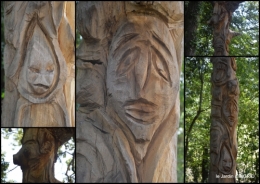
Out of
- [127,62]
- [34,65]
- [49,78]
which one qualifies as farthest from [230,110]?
[34,65]

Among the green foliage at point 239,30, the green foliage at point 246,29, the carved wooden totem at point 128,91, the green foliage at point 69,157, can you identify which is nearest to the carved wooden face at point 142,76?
the carved wooden totem at point 128,91

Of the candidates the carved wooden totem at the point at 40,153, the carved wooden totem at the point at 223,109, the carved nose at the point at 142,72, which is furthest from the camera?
the carved wooden totem at the point at 223,109

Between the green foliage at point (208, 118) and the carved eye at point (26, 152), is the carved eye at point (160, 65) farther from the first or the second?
the carved eye at point (26, 152)

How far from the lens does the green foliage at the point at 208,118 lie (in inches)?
129

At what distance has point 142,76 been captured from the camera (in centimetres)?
257

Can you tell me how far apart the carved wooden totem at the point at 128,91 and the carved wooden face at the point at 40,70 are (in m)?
0.41

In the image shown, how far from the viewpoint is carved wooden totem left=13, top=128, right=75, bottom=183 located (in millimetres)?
2889

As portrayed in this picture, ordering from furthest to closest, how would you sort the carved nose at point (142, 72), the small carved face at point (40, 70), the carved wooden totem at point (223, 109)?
the carved wooden totem at point (223, 109)
the small carved face at point (40, 70)
the carved nose at point (142, 72)

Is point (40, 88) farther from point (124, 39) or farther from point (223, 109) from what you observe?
point (223, 109)

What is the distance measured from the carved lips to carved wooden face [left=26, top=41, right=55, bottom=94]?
2.22ft

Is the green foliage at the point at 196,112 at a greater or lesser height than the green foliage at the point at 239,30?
lesser

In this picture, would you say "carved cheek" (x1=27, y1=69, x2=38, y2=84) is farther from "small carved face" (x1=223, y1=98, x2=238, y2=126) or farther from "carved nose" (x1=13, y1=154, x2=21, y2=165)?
"small carved face" (x1=223, y1=98, x2=238, y2=126)

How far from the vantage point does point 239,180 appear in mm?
3258

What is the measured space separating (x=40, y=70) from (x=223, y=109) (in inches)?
45.9
